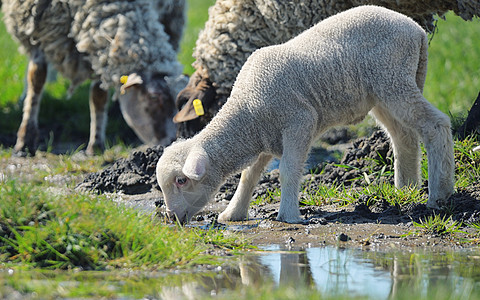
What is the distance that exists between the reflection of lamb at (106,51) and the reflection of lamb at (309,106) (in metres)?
3.20

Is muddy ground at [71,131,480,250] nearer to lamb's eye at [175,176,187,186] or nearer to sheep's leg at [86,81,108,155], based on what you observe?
lamb's eye at [175,176,187,186]

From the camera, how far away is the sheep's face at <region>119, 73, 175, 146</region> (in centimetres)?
823

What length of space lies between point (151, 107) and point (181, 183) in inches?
134

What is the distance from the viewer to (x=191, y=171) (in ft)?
15.6

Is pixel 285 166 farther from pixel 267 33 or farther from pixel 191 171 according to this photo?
pixel 267 33

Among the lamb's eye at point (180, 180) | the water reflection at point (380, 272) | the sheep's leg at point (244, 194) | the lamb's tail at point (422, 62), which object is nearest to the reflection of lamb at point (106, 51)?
the sheep's leg at point (244, 194)

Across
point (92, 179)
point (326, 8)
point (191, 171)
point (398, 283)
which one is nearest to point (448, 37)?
point (326, 8)

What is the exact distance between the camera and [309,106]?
16.6 feet

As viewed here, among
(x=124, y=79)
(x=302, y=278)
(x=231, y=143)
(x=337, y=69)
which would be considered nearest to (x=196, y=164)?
(x=231, y=143)

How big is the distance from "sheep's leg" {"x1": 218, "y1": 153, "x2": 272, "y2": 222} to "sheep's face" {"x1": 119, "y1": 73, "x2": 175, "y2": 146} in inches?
112

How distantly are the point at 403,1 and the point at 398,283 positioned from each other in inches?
146

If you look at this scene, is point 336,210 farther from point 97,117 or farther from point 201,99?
point 97,117

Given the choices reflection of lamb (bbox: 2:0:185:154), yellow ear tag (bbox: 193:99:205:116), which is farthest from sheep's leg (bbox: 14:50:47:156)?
yellow ear tag (bbox: 193:99:205:116)

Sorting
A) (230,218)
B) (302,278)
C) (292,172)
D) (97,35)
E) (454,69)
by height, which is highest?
(97,35)
